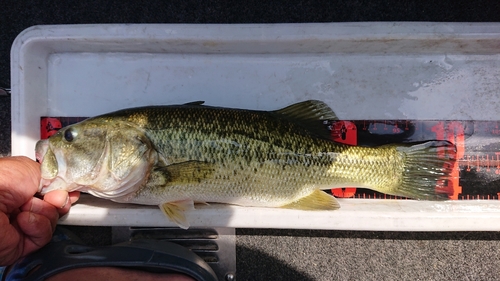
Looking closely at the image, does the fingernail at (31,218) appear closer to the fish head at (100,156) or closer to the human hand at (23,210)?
the human hand at (23,210)

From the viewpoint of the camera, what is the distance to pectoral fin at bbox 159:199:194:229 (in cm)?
169

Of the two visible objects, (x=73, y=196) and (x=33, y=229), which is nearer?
(x=33, y=229)

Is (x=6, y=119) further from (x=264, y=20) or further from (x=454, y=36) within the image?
(x=454, y=36)

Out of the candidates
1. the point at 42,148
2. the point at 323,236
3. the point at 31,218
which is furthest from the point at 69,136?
the point at 323,236

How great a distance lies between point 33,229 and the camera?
167cm

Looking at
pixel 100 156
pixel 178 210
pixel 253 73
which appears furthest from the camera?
pixel 253 73

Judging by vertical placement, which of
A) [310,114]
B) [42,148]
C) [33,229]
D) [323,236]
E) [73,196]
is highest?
[310,114]

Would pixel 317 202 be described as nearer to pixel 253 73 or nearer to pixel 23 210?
pixel 253 73

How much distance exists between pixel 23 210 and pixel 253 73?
1.35 meters

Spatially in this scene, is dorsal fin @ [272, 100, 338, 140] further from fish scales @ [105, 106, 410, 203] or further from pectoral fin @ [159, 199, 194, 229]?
pectoral fin @ [159, 199, 194, 229]

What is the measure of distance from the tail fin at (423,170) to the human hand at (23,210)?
166 centimetres

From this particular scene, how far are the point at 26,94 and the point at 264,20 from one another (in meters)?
1.40

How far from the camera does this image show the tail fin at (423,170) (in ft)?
5.75

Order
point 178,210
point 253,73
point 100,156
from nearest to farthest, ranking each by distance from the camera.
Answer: point 100,156 → point 178,210 → point 253,73
